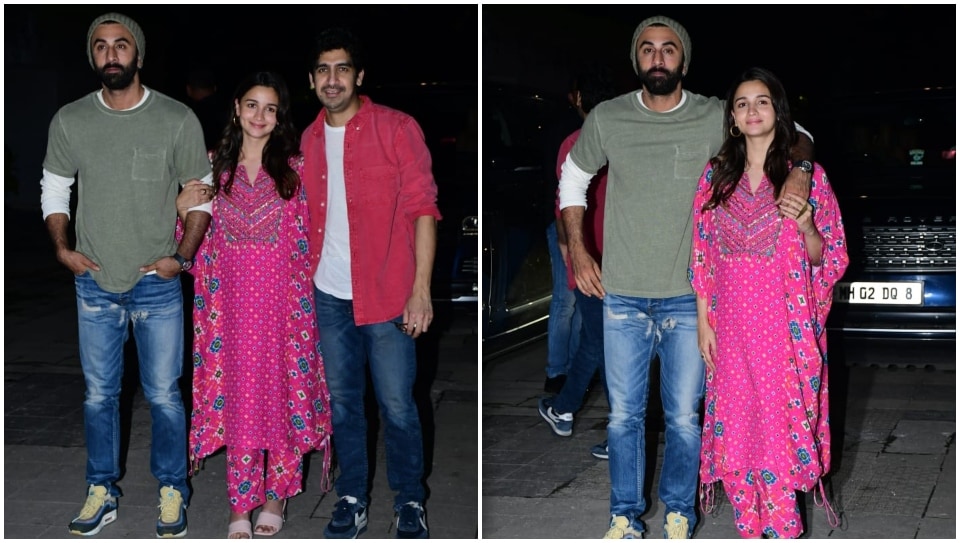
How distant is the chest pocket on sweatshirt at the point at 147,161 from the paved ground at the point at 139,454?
131cm

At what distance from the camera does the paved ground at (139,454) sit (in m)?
4.82

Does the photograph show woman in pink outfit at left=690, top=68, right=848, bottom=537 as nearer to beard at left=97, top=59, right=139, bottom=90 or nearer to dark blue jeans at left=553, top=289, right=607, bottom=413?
dark blue jeans at left=553, top=289, right=607, bottom=413

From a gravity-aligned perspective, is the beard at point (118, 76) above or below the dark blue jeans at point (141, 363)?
above

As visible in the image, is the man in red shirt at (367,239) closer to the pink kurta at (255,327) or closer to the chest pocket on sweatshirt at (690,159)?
the pink kurta at (255,327)

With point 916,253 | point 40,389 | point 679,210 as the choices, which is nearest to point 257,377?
point 679,210

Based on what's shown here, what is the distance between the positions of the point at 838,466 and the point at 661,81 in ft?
7.09

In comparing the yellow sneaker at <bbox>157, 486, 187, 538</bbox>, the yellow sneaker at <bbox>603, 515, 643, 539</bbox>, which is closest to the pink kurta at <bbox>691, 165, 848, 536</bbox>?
the yellow sneaker at <bbox>603, 515, 643, 539</bbox>

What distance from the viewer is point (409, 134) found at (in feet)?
14.6

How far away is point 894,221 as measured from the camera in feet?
23.9

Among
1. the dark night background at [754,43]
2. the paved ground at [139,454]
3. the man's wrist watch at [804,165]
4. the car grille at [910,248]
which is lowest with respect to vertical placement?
the paved ground at [139,454]

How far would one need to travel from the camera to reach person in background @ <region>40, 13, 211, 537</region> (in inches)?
177

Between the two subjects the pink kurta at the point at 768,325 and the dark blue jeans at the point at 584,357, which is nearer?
the pink kurta at the point at 768,325

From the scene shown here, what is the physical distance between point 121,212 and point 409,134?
1.06 m

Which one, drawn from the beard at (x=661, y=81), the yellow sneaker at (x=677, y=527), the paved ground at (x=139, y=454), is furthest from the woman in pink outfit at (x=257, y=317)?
the yellow sneaker at (x=677, y=527)
